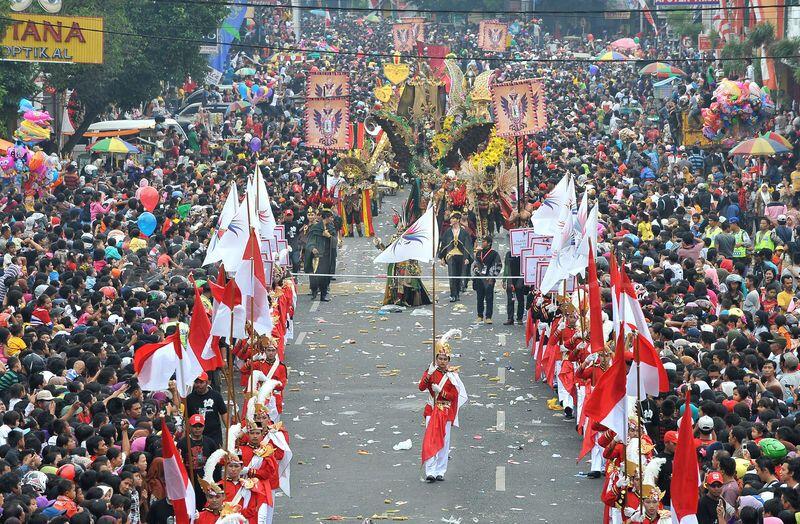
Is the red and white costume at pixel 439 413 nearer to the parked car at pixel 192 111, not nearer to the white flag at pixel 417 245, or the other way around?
the white flag at pixel 417 245

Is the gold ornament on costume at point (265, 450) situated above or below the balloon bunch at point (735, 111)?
below

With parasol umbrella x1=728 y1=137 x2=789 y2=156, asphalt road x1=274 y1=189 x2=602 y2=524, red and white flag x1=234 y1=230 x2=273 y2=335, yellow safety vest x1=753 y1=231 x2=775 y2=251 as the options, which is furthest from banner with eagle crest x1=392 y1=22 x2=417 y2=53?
red and white flag x1=234 y1=230 x2=273 y2=335

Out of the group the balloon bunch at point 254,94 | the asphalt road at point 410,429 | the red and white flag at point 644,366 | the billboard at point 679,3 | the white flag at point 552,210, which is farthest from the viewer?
the balloon bunch at point 254,94

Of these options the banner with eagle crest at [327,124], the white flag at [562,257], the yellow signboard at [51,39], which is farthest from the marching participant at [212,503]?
the yellow signboard at [51,39]

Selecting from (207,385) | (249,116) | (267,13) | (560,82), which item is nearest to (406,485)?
(207,385)

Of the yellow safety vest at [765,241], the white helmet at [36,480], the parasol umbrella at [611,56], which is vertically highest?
the parasol umbrella at [611,56]

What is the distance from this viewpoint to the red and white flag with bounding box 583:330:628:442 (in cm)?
1399

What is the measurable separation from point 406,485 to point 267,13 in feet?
243

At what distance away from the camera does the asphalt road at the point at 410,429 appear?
55.2 ft

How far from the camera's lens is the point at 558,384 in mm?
20891

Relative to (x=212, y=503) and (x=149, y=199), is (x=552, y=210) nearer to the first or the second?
(x=149, y=199)

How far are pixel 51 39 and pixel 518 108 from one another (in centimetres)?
957

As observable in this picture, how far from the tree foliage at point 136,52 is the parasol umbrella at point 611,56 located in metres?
23.2

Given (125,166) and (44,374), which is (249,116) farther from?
(44,374)
